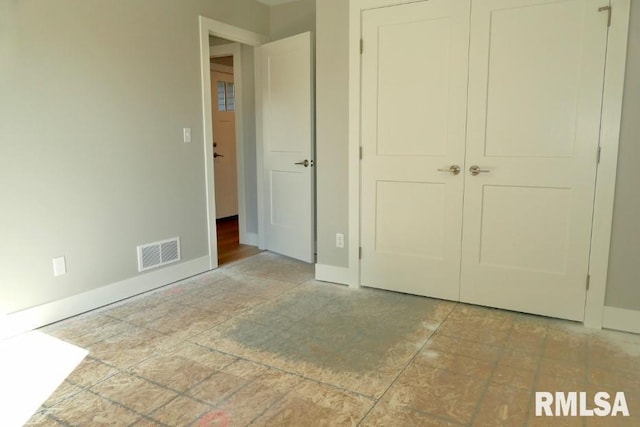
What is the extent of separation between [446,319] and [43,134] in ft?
8.85

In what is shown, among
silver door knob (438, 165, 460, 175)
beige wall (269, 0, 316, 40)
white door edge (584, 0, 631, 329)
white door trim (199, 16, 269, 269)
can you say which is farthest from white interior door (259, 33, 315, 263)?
white door edge (584, 0, 631, 329)

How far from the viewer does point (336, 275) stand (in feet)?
11.8

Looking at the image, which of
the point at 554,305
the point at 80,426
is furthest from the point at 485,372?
the point at 80,426

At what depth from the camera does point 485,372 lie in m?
2.23

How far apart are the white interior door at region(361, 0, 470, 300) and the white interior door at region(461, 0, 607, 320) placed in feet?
0.38

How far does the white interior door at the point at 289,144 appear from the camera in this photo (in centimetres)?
399

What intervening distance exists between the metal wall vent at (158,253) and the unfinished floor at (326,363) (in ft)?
0.82

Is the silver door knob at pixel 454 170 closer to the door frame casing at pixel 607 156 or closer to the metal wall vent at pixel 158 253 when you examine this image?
the door frame casing at pixel 607 156

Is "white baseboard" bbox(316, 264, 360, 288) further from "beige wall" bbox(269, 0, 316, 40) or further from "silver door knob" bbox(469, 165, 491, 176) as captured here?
"beige wall" bbox(269, 0, 316, 40)

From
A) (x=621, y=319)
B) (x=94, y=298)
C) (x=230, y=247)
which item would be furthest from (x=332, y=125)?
(x=621, y=319)

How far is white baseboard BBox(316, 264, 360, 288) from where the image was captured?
3520 millimetres

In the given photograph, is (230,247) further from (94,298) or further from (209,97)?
(94,298)

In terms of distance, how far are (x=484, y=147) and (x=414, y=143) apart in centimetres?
47

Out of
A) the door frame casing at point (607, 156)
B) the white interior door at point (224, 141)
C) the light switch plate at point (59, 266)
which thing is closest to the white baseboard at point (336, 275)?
the door frame casing at point (607, 156)
